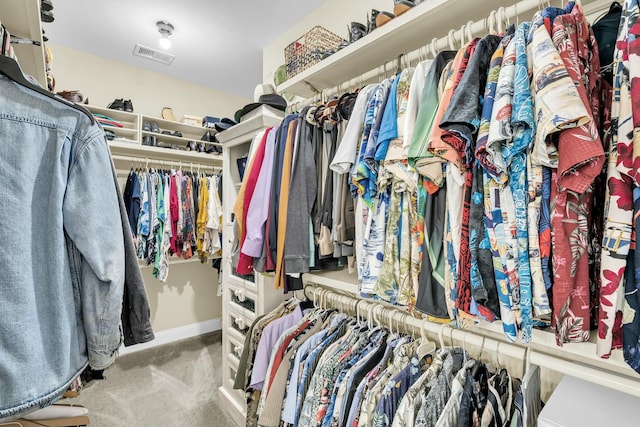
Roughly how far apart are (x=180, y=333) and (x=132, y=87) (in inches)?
105

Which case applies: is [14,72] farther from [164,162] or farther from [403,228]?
[164,162]

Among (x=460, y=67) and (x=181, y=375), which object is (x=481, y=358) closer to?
(x=460, y=67)

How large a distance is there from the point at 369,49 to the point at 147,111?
2864 millimetres

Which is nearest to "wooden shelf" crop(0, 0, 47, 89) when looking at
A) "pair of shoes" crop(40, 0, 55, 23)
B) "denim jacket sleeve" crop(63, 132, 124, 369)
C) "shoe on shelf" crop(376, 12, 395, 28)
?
"pair of shoes" crop(40, 0, 55, 23)

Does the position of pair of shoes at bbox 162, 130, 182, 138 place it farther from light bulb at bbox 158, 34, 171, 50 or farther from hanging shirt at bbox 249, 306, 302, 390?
hanging shirt at bbox 249, 306, 302, 390

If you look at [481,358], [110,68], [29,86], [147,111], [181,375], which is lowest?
[181,375]

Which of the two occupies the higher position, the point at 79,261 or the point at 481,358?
the point at 79,261

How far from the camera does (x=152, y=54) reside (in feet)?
9.22

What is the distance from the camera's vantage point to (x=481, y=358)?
44.8 inches

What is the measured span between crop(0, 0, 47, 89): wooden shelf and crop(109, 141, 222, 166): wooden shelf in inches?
61.8

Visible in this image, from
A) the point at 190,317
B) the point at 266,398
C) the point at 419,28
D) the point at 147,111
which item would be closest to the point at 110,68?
the point at 147,111

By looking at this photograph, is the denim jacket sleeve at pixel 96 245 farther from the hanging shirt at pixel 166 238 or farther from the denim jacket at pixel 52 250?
the hanging shirt at pixel 166 238

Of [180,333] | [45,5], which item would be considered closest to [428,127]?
[45,5]

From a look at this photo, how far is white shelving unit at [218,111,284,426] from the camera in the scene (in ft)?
5.66
